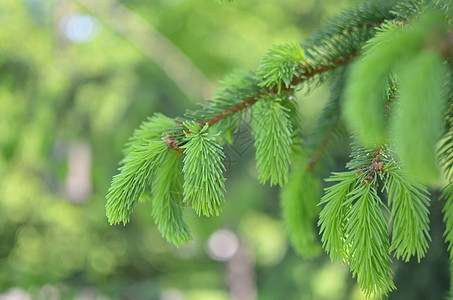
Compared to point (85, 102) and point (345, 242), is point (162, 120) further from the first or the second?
point (85, 102)

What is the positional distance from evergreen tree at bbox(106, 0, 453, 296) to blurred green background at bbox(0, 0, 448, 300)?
1.27 ft

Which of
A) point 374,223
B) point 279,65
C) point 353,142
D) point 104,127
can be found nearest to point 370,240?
point 374,223

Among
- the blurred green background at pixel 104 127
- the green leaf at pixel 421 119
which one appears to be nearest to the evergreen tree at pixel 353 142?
the green leaf at pixel 421 119

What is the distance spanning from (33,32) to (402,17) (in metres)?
2.62

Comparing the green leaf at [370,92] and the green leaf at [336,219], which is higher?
the green leaf at [370,92]

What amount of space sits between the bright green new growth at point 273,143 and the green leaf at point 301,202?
9.8 inches

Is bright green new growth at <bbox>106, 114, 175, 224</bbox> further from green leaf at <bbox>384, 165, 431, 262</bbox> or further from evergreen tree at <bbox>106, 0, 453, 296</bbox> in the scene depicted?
green leaf at <bbox>384, 165, 431, 262</bbox>

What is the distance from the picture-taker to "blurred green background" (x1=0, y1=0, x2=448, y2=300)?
1851mm

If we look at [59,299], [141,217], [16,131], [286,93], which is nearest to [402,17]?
[286,93]

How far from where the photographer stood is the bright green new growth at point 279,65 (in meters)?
0.70

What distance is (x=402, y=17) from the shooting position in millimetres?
708

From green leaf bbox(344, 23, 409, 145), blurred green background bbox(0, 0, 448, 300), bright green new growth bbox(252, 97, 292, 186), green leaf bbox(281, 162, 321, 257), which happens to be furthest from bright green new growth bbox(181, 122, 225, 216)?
blurred green background bbox(0, 0, 448, 300)

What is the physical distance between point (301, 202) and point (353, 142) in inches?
11.4

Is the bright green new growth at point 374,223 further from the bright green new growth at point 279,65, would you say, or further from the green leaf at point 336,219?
the bright green new growth at point 279,65
